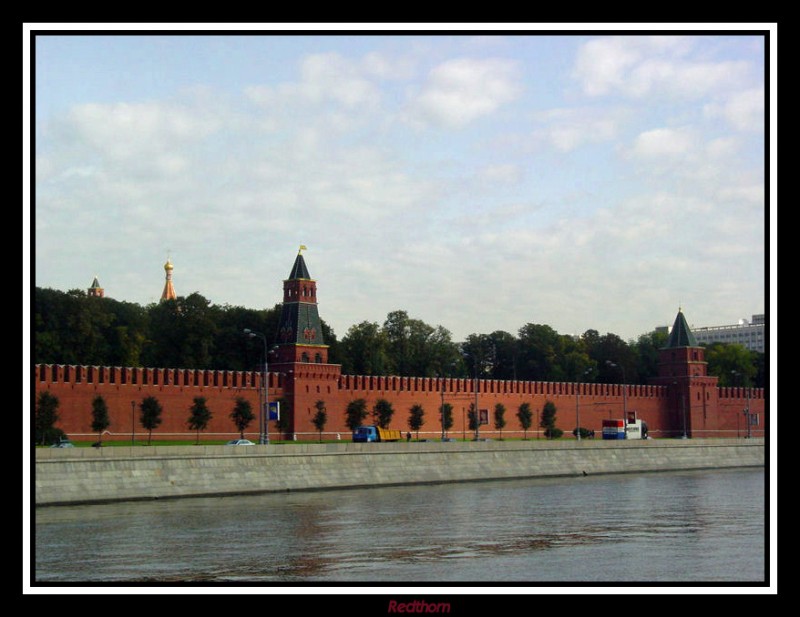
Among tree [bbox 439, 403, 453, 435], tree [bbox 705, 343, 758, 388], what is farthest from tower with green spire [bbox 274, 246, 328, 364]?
tree [bbox 705, 343, 758, 388]

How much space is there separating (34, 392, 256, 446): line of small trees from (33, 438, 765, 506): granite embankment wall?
10506mm

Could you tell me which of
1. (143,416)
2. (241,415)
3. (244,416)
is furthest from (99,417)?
(244,416)

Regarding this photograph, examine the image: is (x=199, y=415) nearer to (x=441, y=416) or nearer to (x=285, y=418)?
(x=285, y=418)

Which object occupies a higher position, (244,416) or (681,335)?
(681,335)

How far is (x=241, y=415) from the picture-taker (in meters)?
49.0

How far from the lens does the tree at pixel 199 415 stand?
47.4m

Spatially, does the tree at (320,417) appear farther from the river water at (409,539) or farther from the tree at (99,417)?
the river water at (409,539)

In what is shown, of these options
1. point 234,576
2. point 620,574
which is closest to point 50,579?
point 234,576

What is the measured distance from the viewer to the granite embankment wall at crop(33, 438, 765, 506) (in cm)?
2812

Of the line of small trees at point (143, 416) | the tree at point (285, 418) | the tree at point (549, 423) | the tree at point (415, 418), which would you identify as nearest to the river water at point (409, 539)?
the line of small trees at point (143, 416)

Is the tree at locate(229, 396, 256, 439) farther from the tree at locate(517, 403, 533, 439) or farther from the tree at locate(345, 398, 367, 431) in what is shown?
the tree at locate(517, 403, 533, 439)

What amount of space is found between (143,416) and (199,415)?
2.44m
